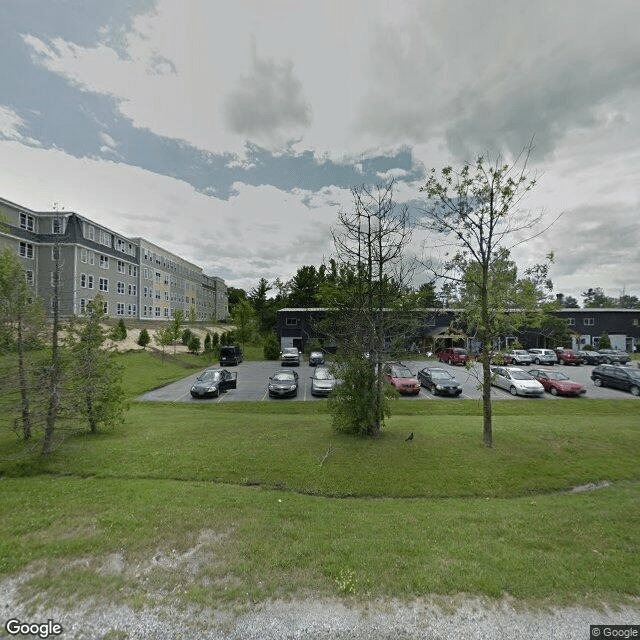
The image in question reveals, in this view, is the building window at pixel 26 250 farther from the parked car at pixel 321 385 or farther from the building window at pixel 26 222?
the parked car at pixel 321 385

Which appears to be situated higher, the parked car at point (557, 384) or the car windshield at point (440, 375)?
the car windshield at point (440, 375)

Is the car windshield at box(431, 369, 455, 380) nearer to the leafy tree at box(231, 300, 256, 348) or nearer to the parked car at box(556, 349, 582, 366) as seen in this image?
the parked car at box(556, 349, 582, 366)

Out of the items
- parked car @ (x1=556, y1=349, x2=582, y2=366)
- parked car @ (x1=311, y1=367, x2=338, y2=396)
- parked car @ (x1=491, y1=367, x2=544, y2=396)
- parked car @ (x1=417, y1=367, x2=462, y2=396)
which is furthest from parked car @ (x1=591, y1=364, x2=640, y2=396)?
parked car @ (x1=311, y1=367, x2=338, y2=396)

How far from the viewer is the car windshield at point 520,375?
18.9 m

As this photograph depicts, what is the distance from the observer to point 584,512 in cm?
539

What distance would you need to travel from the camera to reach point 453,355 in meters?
31.6

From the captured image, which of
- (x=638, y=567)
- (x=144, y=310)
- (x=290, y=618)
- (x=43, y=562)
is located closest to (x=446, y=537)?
(x=638, y=567)

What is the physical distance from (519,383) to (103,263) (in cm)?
4744

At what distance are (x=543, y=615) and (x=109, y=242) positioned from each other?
52246 mm

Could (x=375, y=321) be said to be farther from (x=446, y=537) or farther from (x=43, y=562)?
(x=43, y=562)

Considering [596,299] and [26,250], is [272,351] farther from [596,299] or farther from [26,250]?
[596,299]

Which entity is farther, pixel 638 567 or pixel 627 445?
pixel 627 445

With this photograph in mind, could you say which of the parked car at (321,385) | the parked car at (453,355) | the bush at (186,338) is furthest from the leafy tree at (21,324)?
the bush at (186,338)

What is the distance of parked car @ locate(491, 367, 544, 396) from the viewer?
18031 mm
